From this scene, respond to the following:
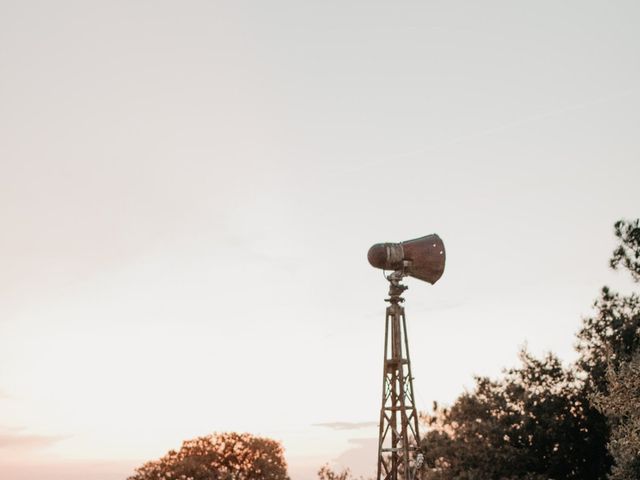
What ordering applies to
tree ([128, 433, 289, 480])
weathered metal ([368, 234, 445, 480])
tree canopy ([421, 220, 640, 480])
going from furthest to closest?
tree ([128, 433, 289, 480])
tree canopy ([421, 220, 640, 480])
weathered metal ([368, 234, 445, 480])

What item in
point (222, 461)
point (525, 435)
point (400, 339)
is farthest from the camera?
point (222, 461)

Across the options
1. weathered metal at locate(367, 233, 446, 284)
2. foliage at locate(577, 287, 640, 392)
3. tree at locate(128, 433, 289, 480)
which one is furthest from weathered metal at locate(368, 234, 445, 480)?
tree at locate(128, 433, 289, 480)

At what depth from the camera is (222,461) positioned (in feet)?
219

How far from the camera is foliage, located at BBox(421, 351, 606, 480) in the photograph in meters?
37.7

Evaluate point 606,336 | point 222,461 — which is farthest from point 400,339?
point 222,461

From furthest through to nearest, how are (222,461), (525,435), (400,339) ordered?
(222,461), (525,435), (400,339)

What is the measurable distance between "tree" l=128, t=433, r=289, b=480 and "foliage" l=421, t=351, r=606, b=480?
30258 mm

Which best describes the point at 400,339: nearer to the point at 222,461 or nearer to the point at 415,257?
the point at 415,257

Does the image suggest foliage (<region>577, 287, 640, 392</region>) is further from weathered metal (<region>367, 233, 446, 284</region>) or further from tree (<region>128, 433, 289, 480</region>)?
tree (<region>128, 433, 289, 480</region>)

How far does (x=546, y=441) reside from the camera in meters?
38.2

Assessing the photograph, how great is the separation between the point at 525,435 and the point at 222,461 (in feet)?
127

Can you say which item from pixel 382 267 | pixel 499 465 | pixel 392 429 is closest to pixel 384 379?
pixel 392 429

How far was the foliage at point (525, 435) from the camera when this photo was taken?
37688 mm

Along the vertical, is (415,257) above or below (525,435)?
above
